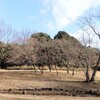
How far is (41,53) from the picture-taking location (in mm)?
43594

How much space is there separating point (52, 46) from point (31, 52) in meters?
3.88

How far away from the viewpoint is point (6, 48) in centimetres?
4653

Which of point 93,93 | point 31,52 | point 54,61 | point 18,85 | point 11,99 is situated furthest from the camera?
point 54,61

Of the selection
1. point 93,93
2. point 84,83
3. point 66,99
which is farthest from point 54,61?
point 66,99

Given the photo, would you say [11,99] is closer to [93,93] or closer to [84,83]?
[93,93]

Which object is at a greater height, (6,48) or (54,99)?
(6,48)

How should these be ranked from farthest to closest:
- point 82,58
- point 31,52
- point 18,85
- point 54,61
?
point 54,61
point 31,52
point 82,58
point 18,85

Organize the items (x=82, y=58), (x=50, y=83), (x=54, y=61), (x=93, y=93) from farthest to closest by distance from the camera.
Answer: (x=54, y=61) → (x=82, y=58) → (x=50, y=83) → (x=93, y=93)

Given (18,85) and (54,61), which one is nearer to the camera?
(18,85)

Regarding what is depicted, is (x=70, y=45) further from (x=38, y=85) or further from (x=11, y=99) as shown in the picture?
(x=11, y=99)

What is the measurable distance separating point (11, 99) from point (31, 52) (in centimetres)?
2345

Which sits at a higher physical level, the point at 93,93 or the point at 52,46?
the point at 52,46

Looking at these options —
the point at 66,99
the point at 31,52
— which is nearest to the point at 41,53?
the point at 31,52

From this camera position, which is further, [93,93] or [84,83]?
[84,83]
